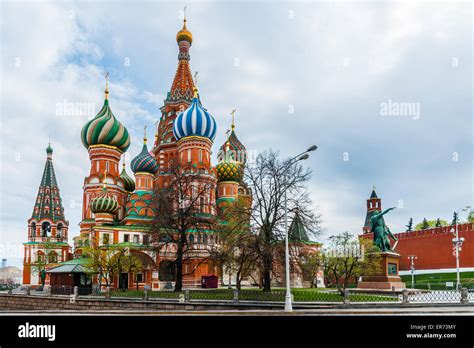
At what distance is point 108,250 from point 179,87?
28.3m

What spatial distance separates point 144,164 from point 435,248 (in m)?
41.2

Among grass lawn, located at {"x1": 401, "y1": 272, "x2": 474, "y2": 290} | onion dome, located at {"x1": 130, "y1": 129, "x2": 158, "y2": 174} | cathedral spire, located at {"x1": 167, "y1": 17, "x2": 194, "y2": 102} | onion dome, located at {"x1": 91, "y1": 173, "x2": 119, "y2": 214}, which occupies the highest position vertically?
cathedral spire, located at {"x1": 167, "y1": 17, "x2": 194, "y2": 102}

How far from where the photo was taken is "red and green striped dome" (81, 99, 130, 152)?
5088cm

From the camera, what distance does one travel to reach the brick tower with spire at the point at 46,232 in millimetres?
59156

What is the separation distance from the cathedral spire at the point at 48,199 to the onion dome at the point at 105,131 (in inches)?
656

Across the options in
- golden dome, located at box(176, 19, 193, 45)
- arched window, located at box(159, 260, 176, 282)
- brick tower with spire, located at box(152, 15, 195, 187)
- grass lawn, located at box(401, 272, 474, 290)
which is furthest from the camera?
golden dome, located at box(176, 19, 193, 45)

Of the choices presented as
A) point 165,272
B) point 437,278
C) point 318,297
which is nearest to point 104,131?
point 165,272

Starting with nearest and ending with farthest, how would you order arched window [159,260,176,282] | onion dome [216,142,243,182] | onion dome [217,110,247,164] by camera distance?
arched window [159,260,176,282], onion dome [216,142,243,182], onion dome [217,110,247,164]

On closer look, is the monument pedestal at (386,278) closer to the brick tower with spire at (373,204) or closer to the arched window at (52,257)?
the arched window at (52,257)

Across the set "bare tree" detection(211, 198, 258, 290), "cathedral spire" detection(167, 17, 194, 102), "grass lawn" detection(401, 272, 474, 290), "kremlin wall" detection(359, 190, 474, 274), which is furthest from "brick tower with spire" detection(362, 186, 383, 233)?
"bare tree" detection(211, 198, 258, 290)

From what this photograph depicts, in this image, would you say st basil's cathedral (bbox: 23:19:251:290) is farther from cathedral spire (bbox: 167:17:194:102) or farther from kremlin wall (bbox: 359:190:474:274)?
kremlin wall (bbox: 359:190:474:274)
